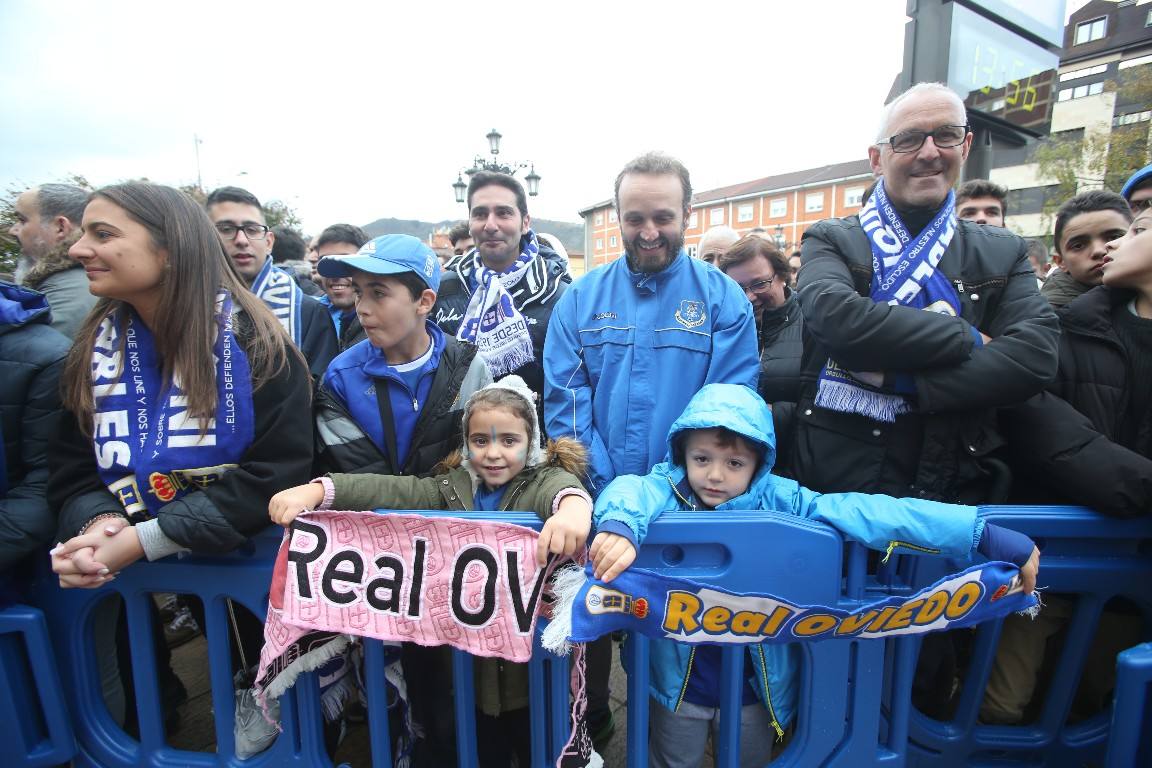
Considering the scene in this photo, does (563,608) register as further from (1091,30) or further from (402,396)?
(1091,30)

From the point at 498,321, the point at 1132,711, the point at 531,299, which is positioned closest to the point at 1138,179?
the point at 1132,711

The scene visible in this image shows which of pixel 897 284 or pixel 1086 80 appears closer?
pixel 897 284

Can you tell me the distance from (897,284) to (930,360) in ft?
1.21

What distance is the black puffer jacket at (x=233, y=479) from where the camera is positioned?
5.54ft

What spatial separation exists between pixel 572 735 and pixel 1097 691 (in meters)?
1.84

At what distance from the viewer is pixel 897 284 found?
1993mm

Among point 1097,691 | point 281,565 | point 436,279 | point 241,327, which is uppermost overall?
point 436,279

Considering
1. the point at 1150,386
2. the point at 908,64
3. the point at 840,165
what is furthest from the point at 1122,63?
the point at 1150,386

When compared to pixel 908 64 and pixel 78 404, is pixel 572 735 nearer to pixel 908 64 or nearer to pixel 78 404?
pixel 78 404

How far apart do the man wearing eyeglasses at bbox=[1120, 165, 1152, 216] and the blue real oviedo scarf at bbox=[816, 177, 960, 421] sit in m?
0.84

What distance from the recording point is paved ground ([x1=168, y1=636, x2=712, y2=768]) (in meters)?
2.41

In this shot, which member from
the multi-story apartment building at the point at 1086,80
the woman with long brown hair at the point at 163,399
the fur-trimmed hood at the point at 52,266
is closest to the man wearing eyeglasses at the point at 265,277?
the fur-trimmed hood at the point at 52,266

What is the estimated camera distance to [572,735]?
160 cm

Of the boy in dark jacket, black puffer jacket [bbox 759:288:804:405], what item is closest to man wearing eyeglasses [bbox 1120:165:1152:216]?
the boy in dark jacket
